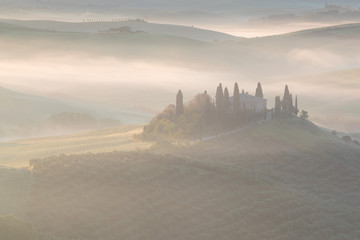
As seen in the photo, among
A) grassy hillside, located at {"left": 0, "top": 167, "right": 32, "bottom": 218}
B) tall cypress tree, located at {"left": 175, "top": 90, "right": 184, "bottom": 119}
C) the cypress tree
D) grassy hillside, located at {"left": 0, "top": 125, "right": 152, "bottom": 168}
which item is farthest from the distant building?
grassy hillside, located at {"left": 0, "top": 167, "right": 32, "bottom": 218}

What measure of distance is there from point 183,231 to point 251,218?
35.5 feet

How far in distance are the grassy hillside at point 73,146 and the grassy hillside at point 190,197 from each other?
13733 mm

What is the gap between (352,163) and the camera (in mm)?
105438

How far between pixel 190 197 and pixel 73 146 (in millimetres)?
46607

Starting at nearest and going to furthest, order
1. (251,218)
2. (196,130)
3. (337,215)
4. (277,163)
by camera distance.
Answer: (251,218), (337,215), (277,163), (196,130)

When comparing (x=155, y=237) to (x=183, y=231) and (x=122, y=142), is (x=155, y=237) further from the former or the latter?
(x=122, y=142)

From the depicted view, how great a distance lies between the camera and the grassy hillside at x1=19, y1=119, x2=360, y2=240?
61000 millimetres

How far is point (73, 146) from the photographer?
111562 mm

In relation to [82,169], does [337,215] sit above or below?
below

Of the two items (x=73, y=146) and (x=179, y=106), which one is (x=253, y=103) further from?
(x=73, y=146)

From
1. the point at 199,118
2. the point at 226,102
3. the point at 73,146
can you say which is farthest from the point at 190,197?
the point at 73,146

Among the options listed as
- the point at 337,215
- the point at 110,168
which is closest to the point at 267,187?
the point at 337,215

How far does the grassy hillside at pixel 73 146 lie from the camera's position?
331 feet

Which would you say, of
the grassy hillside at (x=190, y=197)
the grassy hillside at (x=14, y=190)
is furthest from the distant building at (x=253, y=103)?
the grassy hillside at (x=14, y=190)
